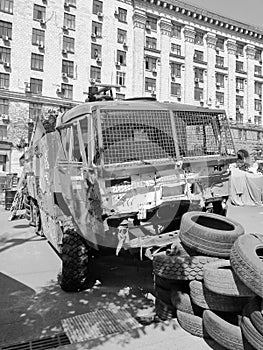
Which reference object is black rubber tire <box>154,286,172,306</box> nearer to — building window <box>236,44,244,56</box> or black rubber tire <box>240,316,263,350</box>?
black rubber tire <box>240,316,263,350</box>

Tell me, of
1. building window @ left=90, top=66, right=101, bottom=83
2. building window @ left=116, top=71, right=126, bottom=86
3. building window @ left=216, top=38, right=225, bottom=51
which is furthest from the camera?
building window @ left=216, top=38, right=225, bottom=51

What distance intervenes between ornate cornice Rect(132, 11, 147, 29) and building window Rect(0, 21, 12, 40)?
1538 centimetres

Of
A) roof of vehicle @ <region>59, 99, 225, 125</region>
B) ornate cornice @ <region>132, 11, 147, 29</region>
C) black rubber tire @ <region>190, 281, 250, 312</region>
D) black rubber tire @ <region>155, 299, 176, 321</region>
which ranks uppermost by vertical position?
ornate cornice @ <region>132, 11, 147, 29</region>

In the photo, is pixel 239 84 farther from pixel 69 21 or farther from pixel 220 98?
pixel 69 21

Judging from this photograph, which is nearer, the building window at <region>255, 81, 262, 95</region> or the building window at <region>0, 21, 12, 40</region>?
the building window at <region>0, 21, 12, 40</region>

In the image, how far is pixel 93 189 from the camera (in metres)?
4.33

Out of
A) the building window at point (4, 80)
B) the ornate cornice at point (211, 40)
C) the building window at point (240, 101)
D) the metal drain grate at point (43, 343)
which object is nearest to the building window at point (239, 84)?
the building window at point (240, 101)

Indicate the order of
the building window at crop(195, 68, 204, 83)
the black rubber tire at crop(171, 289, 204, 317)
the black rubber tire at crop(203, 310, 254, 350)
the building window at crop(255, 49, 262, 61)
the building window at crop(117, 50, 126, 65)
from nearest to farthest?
1. the black rubber tire at crop(203, 310, 254, 350)
2. the black rubber tire at crop(171, 289, 204, 317)
3. the building window at crop(117, 50, 126, 65)
4. the building window at crop(195, 68, 204, 83)
5. the building window at crop(255, 49, 262, 61)

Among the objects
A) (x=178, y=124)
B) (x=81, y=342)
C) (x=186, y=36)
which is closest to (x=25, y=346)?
(x=81, y=342)

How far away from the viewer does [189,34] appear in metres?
43.0

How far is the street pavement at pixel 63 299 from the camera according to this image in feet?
11.0

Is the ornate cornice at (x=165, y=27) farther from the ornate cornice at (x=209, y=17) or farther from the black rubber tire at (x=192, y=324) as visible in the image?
the black rubber tire at (x=192, y=324)

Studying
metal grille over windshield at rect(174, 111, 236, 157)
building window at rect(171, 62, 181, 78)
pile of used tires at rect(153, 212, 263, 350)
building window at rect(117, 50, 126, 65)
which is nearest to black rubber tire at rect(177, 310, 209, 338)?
pile of used tires at rect(153, 212, 263, 350)

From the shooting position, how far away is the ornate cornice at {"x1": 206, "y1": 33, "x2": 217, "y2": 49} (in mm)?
44594
